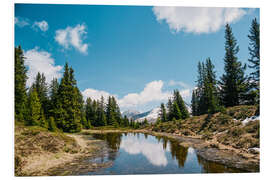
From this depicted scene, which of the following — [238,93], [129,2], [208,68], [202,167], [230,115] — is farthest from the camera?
[208,68]

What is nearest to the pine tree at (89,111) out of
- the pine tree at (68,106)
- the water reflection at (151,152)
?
the pine tree at (68,106)

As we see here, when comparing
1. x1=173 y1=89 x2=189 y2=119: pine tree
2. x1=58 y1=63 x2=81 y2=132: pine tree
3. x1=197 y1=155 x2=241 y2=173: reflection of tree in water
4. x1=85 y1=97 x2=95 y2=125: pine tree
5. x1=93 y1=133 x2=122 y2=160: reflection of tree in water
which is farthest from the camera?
x1=85 y1=97 x2=95 y2=125: pine tree

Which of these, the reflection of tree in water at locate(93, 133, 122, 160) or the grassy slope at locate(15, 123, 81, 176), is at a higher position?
the grassy slope at locate(15, 123, 81, 176)

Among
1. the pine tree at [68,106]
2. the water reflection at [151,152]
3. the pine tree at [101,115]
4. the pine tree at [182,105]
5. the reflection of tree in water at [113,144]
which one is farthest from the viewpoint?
the pine tree at [101,115]

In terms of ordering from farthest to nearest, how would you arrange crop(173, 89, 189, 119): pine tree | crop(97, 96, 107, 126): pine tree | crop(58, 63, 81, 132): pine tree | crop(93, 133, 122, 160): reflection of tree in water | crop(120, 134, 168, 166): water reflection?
crop(97, 96, 107, 126): pine tree
crop(173, 89, 189, 119): pine tree
crop(58, 63, 81, 132): pine tree
crop(93, 133, 122, 160): reflection of tree in water
crop(120, 134, 168, 166): water reflection

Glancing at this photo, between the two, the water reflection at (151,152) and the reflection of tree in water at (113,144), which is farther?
the reflection of tree in water at (113,144)

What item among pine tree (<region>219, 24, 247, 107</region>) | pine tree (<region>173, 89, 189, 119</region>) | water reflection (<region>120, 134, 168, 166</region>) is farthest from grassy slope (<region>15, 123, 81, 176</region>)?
pine tree (<region>173, 89, 189, 119</region>)

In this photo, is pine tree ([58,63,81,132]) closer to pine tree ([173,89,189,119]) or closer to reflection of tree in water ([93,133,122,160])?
reflection of tree in water ([93,133,122,160])

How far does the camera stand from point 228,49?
2661 centimetres

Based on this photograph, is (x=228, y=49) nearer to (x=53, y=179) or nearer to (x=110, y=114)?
(x=53, y=179)

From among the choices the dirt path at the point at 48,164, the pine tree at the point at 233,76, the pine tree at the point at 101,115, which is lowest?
the pine tree at the point at 101,115

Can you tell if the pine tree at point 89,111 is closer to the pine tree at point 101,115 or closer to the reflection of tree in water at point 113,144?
the pine tree at point 101,115
